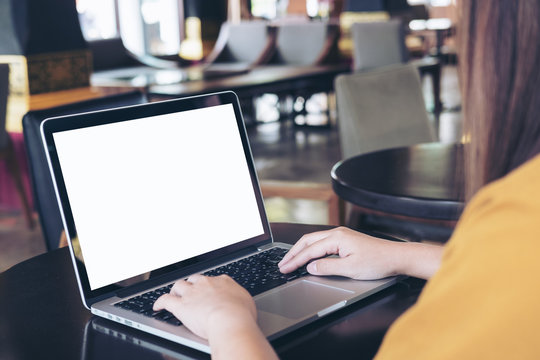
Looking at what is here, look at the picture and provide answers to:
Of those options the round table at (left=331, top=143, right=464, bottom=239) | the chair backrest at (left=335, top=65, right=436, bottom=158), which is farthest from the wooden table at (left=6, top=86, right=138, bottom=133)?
the round table at (left=331, top=143, right=464, bottom=239)

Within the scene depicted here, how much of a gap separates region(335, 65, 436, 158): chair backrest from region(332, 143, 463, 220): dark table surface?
0.33 metres

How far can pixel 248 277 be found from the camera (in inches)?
37.0

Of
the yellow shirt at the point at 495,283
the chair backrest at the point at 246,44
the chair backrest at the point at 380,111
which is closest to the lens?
the yellow shirt at the point at 495,283

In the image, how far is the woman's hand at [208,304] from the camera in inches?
27.2

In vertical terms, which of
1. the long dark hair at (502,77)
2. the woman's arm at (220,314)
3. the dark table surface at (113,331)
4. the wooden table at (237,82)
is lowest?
the wooden table at (237,82)

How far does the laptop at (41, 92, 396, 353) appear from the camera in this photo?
87cm

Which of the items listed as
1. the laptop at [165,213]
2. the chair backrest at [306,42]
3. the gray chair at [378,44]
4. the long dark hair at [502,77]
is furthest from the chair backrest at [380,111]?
the chair backrest at [306,42]

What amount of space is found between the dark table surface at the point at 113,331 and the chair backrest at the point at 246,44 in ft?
20.9

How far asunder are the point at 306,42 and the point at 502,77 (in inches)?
272

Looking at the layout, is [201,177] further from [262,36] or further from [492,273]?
[262,36]

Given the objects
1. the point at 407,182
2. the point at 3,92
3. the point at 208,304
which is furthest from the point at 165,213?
the point at 3,92

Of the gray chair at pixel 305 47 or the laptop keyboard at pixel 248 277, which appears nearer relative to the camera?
the laptop keyboard at pixel 248 277

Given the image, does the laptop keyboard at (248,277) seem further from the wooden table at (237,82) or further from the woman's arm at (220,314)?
the wooden table at (237,82)

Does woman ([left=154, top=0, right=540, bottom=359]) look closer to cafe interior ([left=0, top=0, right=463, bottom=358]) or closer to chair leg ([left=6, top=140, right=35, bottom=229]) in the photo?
cafe interior ([left=0, top=0, right=463, bottom=358])
